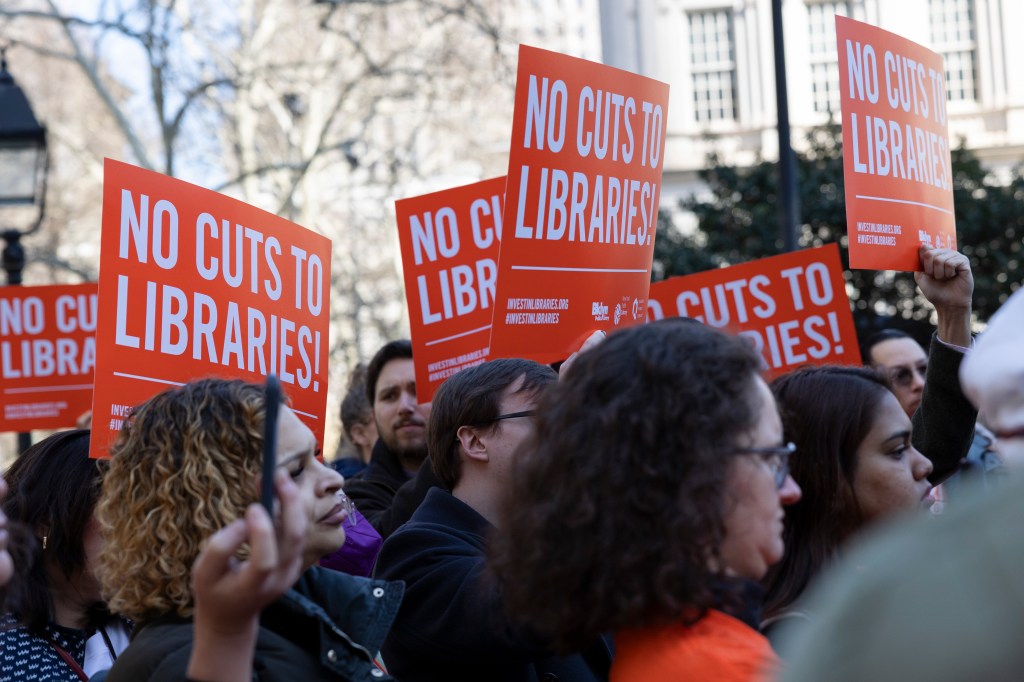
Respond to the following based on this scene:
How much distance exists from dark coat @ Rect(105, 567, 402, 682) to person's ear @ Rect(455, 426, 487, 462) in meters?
0.86

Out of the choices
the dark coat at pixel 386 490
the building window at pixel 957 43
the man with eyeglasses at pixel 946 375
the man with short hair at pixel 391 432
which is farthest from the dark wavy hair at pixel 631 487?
the building window at pixel 957 43

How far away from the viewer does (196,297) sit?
414 cm

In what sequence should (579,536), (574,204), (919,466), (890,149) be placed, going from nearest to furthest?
(579,536), (919,466), (574,204), (890,149)

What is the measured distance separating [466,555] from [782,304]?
3023 millimetres

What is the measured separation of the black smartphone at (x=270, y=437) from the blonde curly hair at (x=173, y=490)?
0.61m

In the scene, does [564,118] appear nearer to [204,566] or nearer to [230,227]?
[230,227]

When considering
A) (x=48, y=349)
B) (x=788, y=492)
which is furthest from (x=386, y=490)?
(x=788, y=492)

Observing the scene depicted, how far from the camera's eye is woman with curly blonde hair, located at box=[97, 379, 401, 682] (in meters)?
2.66

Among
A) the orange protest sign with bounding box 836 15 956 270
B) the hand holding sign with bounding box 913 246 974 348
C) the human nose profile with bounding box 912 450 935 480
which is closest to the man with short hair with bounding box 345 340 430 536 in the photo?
the orange protest sign with bounding box 836 15 956 270

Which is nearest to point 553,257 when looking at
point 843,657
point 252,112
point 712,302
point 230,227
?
point 230,227

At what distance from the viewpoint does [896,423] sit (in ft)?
11.5

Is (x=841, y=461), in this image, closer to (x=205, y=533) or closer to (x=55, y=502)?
(x=205, y=533)

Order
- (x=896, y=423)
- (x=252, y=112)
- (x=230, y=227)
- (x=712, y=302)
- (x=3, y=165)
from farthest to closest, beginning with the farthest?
1. (x=252, y=112)
2. (x=3, y=165)
3. (x=712, y=302)
4. (x=230, y=227)
5. (x=896, y=423)

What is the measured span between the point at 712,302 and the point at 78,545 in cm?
332
